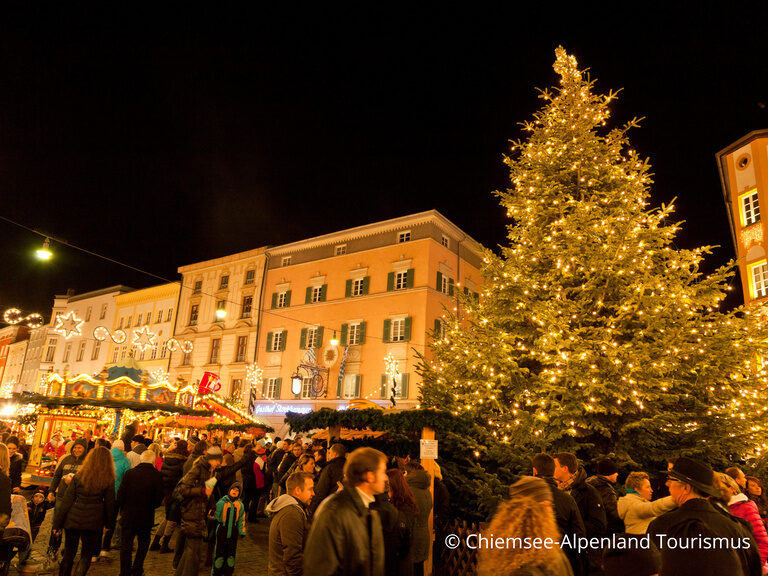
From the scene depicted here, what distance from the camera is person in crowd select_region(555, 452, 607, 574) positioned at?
4691 millimetres

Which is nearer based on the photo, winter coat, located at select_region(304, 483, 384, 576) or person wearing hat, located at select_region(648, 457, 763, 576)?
winter coat, located at select_region(304, 483, 384, 576)

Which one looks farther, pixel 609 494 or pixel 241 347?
pixel 241 347

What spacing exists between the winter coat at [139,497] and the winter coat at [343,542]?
15.5 ft

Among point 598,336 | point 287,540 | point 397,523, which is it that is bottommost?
point 287,540

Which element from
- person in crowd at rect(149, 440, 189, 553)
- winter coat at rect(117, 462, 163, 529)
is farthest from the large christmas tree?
winter coat at rect(117, 462, 163, 529)

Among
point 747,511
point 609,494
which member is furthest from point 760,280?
point 609,494

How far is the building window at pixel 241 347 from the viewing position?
112ft

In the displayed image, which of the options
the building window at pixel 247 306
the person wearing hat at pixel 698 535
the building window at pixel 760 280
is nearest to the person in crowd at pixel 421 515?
the person wearing hat at pixel 698 535

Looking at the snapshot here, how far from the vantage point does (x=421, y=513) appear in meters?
5.99

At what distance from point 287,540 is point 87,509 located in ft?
10.6

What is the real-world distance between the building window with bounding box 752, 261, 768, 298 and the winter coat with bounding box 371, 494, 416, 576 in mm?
22706

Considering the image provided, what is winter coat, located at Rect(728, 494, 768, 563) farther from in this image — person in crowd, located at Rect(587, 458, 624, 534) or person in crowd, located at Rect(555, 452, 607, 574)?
person in crowd, located at Rect(555, 452, 607, 574)

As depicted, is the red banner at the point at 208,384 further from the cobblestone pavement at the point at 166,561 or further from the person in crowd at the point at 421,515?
the person in crowd at the point at 421,515

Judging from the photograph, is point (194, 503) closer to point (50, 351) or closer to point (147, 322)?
point (147, 322)
